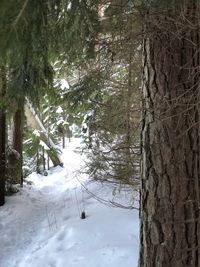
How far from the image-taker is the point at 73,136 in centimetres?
3678

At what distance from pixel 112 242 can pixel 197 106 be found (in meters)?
3.55

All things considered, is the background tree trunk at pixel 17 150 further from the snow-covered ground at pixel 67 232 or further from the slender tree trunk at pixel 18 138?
the snow-covered ground at pixel 67 232

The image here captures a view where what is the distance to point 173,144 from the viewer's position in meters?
4.04

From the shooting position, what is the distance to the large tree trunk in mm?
4004

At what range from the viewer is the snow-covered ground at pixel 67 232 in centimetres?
651

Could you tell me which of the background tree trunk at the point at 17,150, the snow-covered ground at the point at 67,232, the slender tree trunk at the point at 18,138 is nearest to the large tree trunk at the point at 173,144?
the snow-covered ground at the point at 67,232

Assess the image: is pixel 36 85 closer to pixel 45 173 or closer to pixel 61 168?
pixel 45 173

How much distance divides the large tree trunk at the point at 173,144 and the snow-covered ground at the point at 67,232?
2141 mm

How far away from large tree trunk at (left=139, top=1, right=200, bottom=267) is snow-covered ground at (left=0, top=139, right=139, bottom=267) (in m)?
2.14

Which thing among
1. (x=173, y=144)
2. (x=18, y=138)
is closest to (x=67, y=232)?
(x=173, y=144)

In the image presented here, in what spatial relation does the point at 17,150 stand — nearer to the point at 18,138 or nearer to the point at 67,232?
the point at 18,138


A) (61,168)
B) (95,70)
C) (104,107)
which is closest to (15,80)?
(95,70)

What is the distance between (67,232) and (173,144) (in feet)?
14.2

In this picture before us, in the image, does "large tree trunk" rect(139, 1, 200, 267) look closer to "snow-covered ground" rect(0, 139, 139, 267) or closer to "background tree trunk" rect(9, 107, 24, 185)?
"snow-covered ground" rect(0, 139, 139, 267)
